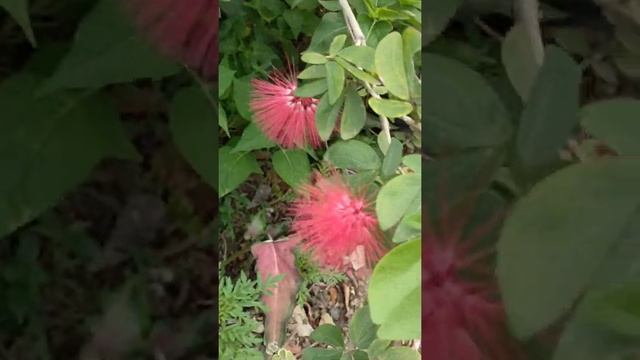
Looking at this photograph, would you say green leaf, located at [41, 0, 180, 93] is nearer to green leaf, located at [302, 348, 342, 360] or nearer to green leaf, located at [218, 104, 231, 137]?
green leaf, located at [218, 104, 231, 137]

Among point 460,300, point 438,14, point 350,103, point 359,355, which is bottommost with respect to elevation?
point 359,355

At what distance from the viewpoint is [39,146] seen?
594 mm

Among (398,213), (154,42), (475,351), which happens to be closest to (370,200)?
(398,213)

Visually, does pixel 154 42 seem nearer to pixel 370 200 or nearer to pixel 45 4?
pixel 45 4

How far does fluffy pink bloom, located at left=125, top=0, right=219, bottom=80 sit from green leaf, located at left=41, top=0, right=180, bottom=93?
1cm

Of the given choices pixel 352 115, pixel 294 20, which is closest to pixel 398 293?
pixel 352 115

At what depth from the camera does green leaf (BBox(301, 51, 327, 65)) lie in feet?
2.57

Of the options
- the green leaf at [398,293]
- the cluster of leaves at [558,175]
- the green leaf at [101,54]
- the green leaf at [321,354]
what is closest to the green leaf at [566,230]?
the cluster of leaves at [558,175]

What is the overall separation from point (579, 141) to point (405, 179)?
6.9 inches

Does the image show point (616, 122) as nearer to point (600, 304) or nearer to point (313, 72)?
point (600, 304)

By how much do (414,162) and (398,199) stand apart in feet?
0.13

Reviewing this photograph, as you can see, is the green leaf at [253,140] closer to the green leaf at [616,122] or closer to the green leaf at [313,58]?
the green leaf at [313,58]

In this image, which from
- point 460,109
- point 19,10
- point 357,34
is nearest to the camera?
point 19,10

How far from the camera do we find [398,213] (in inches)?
30.6
